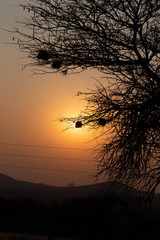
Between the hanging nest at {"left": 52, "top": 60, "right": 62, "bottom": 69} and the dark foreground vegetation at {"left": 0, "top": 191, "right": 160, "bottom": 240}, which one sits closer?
the hanging nest at {"left": 52, "top": 60, "right": 62, "bottom": 69}

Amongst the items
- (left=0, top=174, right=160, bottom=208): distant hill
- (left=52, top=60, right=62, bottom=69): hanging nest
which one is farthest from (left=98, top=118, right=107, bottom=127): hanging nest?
(left=52, top=60, right=62, bottom=69): hanging nest

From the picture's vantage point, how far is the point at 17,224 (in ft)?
55.1

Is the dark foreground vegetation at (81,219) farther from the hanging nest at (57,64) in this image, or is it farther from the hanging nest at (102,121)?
the hanging nest at (57,64)

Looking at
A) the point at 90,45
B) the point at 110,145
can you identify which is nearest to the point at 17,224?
the point at 110,145

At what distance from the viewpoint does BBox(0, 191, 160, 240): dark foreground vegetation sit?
14.3 m

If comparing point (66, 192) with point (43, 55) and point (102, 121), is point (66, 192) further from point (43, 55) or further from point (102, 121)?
point (43, 55)

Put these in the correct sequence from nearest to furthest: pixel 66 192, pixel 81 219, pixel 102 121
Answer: pixel 102 121, pixel 81 219, pixel 66 192

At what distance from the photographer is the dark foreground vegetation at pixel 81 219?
46.9 feet

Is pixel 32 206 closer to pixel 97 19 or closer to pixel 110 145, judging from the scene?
pixel 110 145

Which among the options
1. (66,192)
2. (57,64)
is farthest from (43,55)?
(66,192)

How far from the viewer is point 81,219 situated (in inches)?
678

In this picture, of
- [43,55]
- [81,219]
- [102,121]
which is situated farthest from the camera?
[81,219]

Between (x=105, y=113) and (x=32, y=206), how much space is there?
41.4ft

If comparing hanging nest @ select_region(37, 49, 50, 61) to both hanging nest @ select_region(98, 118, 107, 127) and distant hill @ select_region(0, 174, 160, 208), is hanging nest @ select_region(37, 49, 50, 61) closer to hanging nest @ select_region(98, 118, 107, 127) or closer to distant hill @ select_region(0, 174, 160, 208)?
hanging nest @ select_region(98, 118, 107, 127)
